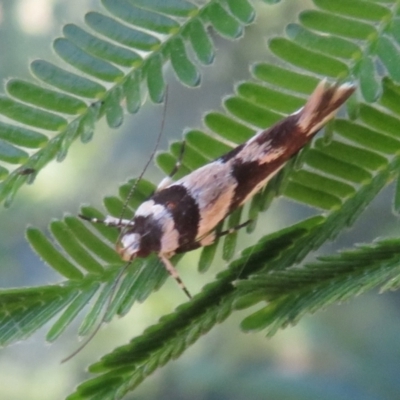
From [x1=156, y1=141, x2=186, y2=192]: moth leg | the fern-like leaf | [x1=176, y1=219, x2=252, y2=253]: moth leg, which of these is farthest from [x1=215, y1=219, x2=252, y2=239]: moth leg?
the fern-like leaf

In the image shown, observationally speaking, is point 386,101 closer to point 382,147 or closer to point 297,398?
point 382,147

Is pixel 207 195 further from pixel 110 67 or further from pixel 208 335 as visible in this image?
pixel 208 335

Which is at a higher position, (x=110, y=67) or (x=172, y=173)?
(x=110, y=67)

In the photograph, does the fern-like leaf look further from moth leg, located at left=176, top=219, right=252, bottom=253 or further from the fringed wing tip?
moth leg, located at left=176, top=219, right=252, bottom=253

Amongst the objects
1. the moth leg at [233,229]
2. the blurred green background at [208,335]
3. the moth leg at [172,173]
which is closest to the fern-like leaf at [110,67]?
the moth leg at [172,173]

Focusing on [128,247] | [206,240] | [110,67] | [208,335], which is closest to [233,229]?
[206,240]

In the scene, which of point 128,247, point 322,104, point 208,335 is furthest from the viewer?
point 208,335
